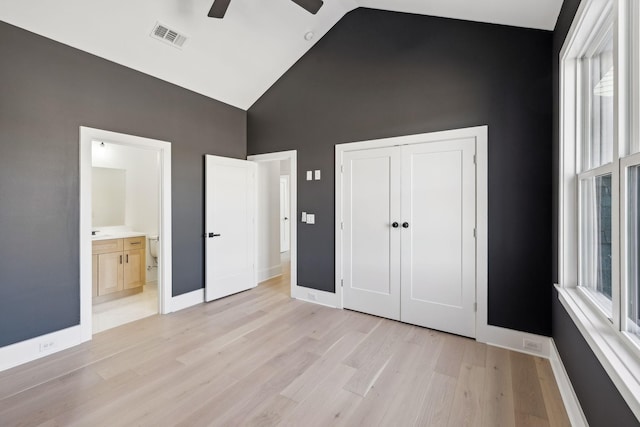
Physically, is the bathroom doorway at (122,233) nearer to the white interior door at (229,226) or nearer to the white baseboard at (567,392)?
the white interior door at (229,226)

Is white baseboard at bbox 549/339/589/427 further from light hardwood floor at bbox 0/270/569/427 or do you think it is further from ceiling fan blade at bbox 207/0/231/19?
ceiling fan blade at bbox 207/0/231/19

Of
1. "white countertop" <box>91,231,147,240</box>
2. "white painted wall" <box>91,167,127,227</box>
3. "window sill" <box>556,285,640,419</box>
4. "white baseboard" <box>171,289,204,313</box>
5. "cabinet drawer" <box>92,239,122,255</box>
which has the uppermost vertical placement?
"white painted wall" <box>91,167,127,227</box>

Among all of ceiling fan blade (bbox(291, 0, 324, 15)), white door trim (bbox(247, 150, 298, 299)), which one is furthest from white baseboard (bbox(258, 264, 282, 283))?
ceiling fan blade (bbox(291, 0, 324, 15))

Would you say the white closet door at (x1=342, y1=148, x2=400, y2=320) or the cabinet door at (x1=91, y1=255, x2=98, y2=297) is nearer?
→ the white closet door at (x1=342, y1=148, x2=400, y2=320)

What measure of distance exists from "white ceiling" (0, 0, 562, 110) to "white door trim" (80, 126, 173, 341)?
0.80 meters

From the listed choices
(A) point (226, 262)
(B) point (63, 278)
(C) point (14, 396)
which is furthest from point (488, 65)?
(C) point (14, 396)

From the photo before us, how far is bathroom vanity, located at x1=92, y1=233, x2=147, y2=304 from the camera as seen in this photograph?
12.3 feet

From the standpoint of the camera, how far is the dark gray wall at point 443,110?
2504 millimetres

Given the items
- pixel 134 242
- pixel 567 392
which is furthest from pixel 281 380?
pixel 134 242

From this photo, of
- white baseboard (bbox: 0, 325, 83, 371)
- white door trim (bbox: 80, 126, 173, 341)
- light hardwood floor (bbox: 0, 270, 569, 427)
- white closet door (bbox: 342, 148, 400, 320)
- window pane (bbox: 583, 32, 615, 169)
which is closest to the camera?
window pane (bbox: 583, 32, 615, 169)

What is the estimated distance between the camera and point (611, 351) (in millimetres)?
1230

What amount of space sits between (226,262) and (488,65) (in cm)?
379

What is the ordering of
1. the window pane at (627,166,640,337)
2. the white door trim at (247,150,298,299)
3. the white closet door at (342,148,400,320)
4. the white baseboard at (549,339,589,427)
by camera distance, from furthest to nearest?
the white door trim at (247,150,298,299) < the white closet door at (342,148,400,320) < the white baseboard at (549,339,589,427) < the window pane at (627,166,640,337)

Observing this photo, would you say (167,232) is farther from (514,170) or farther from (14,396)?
(514,170)
